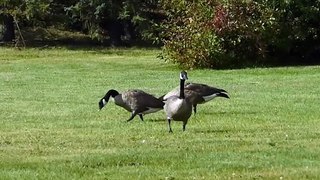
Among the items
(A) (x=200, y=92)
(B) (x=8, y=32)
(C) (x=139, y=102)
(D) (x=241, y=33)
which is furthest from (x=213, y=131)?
(B) (x=8, y=32)

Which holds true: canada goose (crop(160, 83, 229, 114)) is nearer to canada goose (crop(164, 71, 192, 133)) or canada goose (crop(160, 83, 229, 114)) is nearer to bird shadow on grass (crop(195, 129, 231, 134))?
bird shadow on grass (crop(195, 129, 231, 134))

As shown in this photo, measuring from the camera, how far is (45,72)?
104 feet

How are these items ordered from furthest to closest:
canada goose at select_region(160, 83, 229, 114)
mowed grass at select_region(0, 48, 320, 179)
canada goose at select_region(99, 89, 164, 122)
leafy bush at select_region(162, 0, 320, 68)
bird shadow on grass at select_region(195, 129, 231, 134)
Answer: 1. leafy bush at select_region(162, 0, 320, 68)
2. canada goose at select_region(160, 83, 229, 114)
3. canada goose at select_region(99, 89, 164, 122)
4. bird shadow on grass at select_region(195, 129, 231, 134)
5. mowed grass at select_region(0, 48, 320, 179)

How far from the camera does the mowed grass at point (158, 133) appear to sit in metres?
10.3

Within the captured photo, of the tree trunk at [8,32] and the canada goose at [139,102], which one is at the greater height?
the canada goose at [139,102]

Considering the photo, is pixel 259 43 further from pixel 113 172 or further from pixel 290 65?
pixel 113 172

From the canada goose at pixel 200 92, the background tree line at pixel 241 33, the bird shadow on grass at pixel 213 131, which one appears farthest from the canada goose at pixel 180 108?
the background tree line at pixel 241 33

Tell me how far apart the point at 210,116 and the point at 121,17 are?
31.9 meters

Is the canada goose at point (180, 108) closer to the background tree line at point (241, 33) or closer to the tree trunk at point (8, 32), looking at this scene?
the background tree line at point (241, 33)

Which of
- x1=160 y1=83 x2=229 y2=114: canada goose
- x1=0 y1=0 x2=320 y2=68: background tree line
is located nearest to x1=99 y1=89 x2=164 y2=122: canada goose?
x1=160 y1=83 x2=229 y2=114: canada goose

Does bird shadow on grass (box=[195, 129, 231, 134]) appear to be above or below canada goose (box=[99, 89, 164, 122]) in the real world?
below

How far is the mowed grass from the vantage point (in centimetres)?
1030

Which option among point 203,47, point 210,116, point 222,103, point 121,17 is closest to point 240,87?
point 222,103

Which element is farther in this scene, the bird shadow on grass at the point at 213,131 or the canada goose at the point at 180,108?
the bird shadow on grass at the point at 213,131
